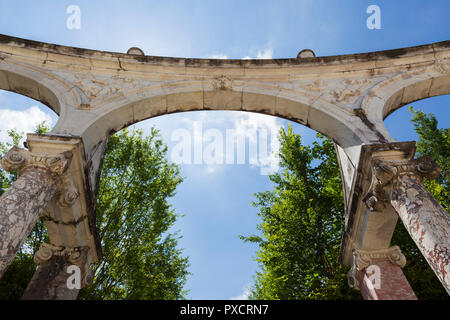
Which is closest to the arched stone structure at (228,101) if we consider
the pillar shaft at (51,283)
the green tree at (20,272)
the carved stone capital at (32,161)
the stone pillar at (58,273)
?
the carved stone capital at (32,161)

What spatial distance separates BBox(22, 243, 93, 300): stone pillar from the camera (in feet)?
17.1

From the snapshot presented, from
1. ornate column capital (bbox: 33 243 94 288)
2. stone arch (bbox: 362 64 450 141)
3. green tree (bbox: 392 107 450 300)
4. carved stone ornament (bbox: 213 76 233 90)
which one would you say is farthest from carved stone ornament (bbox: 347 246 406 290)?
ornate column capital (bbox: 33 243 94 288)

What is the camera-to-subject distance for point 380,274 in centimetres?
547

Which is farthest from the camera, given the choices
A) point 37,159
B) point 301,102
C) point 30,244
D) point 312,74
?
point 30,244

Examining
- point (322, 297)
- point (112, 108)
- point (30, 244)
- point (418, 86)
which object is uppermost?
point (418, 86)

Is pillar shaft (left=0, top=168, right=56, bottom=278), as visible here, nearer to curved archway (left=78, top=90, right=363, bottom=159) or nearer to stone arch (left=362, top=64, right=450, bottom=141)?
curved archway (left=78, top=90, right=363, bottom=159)

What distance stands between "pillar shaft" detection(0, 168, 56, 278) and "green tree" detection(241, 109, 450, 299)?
24.1 feet

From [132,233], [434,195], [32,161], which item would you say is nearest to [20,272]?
[132,233]

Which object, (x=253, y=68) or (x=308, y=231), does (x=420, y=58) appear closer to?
(x=253, y=68)

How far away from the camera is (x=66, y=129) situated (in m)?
5.76

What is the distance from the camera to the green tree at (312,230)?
29.2 feet

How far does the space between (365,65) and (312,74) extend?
4.13 ft

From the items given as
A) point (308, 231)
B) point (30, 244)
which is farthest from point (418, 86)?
point (30, 244)

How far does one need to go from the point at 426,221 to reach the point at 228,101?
496cm
